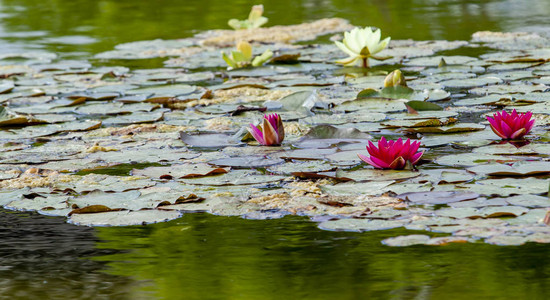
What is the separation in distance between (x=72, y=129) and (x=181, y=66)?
1851mm

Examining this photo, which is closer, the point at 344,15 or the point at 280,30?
the point at 280,30

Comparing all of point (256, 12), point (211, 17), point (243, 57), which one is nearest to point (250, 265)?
point (243, 57)

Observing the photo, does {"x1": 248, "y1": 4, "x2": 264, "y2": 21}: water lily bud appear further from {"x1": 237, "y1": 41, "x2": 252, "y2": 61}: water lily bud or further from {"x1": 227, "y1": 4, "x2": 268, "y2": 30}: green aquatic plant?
{"x1": 237, "y1": 41, "x2": 252, "y2": 61}: water lily bud

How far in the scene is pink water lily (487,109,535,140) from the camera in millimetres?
2576

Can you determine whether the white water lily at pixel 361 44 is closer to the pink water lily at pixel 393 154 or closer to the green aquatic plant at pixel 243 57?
the green aquatic plant at pixel 243 57

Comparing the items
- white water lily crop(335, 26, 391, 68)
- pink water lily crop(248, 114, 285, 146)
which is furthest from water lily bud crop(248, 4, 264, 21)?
pink water lily crop(248, 114, 285, 146)

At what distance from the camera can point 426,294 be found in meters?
1.39

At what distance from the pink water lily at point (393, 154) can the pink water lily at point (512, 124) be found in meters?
0.41

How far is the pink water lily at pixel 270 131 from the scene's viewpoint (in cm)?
270

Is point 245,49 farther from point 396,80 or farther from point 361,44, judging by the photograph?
point 396,80

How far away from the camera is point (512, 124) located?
8.47ft

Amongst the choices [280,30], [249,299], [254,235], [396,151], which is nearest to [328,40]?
[280,30]

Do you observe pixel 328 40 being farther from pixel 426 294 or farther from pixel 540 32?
pixel 426 294

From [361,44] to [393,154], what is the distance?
2212mm
